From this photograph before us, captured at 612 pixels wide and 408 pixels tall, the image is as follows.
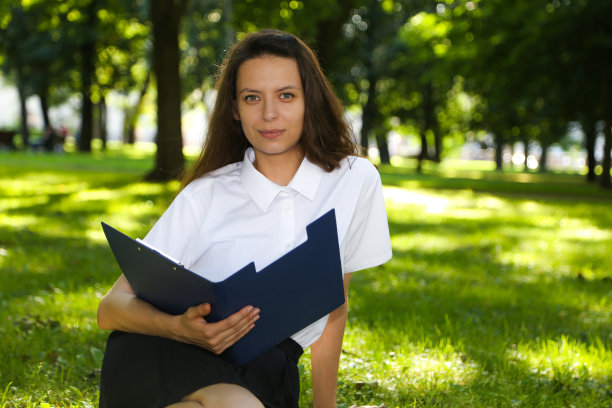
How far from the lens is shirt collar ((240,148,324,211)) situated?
7.52ft

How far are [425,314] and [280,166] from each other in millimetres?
2241

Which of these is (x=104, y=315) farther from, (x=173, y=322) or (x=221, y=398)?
(x=221, y=398)

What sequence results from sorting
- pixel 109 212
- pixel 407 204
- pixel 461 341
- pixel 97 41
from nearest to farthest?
pixel 461 341 → pixel 109 212 → pixel 407 204 → pixel 97 41

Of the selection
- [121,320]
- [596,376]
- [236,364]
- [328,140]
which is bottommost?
[596,376]

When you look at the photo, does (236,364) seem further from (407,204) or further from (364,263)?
(407,204)

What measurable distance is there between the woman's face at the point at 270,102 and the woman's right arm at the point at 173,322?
0.68m

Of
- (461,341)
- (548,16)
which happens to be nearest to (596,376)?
(461,341)

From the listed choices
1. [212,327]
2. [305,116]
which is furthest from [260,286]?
[305,116]

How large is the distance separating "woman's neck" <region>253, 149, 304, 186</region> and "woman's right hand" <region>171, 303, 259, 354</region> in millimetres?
678

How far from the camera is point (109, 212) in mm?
8609

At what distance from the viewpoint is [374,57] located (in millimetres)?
31609

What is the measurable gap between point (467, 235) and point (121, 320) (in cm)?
644

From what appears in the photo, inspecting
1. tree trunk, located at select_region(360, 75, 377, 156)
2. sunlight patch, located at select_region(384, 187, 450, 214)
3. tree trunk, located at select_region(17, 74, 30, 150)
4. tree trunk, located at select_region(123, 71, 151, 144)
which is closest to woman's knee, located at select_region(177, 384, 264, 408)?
sunlight patch, located at select_region(384, 187, 450, 214)

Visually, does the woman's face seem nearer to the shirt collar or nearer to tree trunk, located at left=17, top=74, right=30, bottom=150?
the shirt collar
